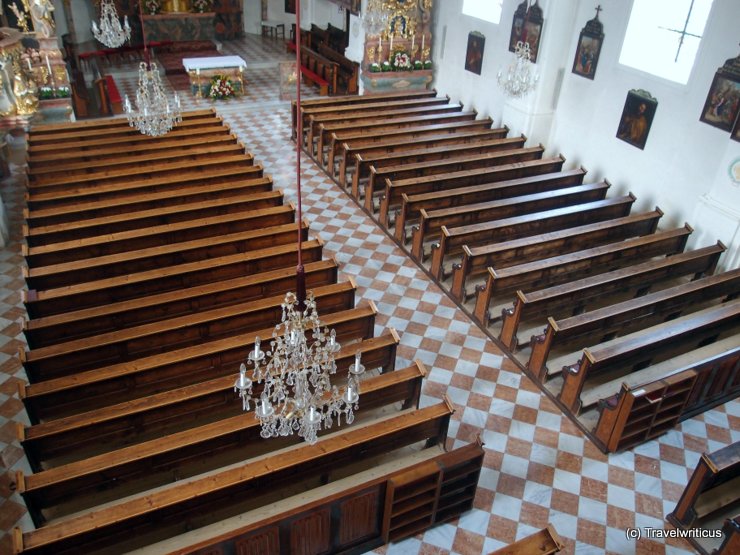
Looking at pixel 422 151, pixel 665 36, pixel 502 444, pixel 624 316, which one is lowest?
pixel 502 444

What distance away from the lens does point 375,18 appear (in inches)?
585

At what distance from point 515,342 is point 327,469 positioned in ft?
11.0

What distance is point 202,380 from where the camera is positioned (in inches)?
256

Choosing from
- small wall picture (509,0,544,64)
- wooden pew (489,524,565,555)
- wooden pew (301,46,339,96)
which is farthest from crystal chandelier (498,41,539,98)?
wooden pew (489,524,565,555)

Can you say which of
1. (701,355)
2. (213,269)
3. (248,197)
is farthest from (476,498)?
(248,197)

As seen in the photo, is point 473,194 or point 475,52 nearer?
point 473,194

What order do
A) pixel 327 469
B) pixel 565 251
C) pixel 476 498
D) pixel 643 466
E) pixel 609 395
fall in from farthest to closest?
pixel 565 251 → pixel 609 395 → pixel 643 466 → pixel 476 498 → pixel 327 469

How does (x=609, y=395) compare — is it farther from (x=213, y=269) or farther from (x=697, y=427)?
(x=213, y=269)

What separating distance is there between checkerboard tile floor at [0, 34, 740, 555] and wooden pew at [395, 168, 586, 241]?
32.6 inches

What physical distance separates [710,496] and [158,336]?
589 centimetres

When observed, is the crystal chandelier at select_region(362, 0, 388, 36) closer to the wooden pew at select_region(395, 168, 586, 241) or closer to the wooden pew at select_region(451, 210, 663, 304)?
the wooden pew at select_region(395, 168, 586, 241)

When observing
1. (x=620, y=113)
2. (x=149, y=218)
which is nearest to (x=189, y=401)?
(x=149, y=218)

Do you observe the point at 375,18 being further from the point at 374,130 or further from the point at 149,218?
the point at 149,218

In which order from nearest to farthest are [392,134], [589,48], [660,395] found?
[660,395], [589,48], [392,134]
